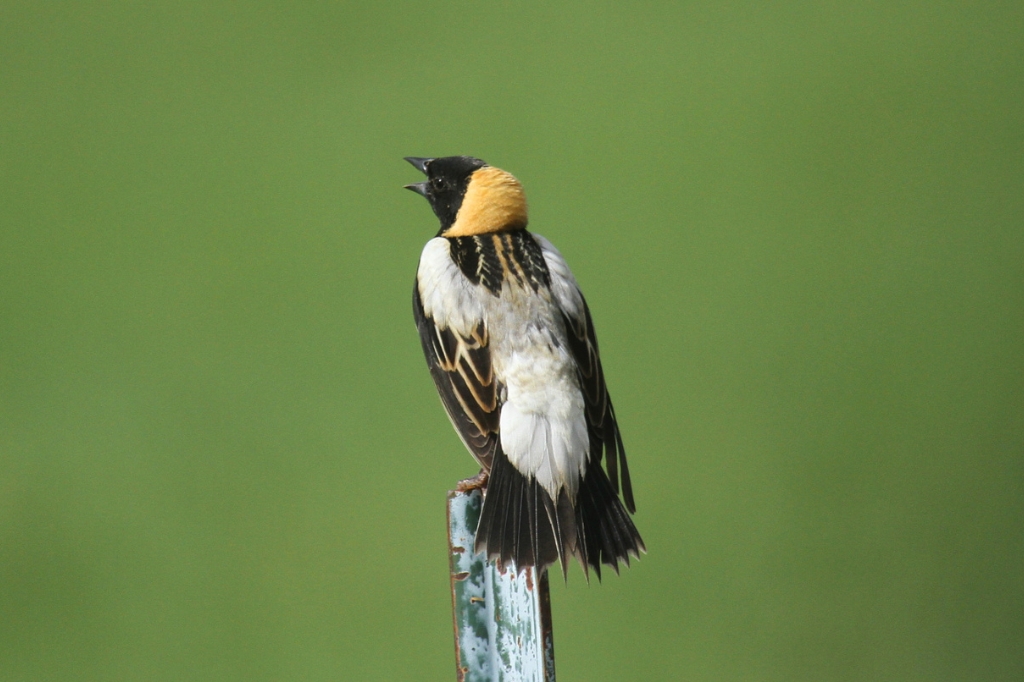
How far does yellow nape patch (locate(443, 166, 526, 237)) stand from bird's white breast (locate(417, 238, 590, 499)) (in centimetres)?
5

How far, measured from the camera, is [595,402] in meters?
1.22

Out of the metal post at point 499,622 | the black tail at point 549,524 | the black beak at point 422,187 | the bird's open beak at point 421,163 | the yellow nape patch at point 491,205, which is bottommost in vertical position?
the metal post at point 499,622

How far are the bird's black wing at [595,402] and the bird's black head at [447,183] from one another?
0.27 meters

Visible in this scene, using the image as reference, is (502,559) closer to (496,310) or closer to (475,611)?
(475,611)

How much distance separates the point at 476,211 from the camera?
1345mm

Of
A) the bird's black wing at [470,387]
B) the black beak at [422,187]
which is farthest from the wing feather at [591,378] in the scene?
the black beak at [422,187]

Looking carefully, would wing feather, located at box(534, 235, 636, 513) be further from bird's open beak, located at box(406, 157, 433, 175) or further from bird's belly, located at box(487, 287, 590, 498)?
A: bird's open beak, located at box(406, 157, 433, 175)

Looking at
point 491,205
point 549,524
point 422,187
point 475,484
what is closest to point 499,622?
point 549,524

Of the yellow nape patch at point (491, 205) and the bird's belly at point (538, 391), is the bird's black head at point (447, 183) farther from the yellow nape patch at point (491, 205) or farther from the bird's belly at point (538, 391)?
the bird's belly at point (538, 391)

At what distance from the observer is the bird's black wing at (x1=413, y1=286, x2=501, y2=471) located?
1.18 metres

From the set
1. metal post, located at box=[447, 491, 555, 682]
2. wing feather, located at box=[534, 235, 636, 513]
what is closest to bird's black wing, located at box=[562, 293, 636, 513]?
wing feather, located at box=[534, 235, 636, 513]

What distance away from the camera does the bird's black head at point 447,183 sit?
138 cm

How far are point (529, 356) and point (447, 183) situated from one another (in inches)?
14.3

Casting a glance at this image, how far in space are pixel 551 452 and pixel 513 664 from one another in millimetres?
252
